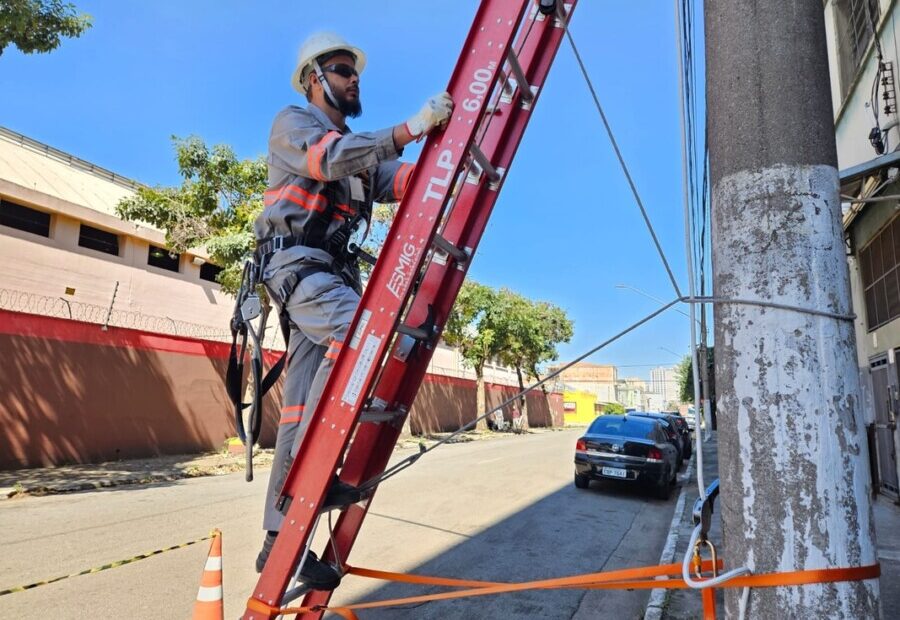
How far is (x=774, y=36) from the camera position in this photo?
1597 millimetres

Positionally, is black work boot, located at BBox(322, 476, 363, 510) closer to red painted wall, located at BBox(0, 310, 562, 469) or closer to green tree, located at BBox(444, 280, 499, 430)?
red painted wall, located at BBox(0, 310, 562, 469)

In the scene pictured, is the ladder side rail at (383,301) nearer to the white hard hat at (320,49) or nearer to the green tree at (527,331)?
the white hard hat at (320,49)

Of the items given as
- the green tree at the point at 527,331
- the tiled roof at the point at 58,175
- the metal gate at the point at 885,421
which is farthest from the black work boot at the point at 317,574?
the green tree at the point at 527,331

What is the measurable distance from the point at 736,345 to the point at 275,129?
1.92m

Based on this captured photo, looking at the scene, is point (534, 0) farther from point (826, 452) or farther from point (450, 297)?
point (826, 452)

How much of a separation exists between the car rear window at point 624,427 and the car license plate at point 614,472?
916mm

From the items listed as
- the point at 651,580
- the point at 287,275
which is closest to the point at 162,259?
the point at 287,275

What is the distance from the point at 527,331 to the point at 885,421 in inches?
930

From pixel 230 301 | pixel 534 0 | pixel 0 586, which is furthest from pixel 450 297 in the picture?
pixel 230 301

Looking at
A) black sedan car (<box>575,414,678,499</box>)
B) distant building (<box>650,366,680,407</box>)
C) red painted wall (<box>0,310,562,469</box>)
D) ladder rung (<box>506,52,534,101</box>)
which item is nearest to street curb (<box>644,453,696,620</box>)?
black sedan car (<box>575,414,678,499</box>)

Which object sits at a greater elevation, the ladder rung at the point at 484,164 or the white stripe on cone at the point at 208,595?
the ladder rung at the point at 484,164

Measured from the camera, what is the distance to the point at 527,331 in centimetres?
3275

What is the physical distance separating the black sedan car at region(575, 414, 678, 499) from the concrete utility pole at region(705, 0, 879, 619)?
10.2 metres

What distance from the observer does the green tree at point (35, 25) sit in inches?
328
